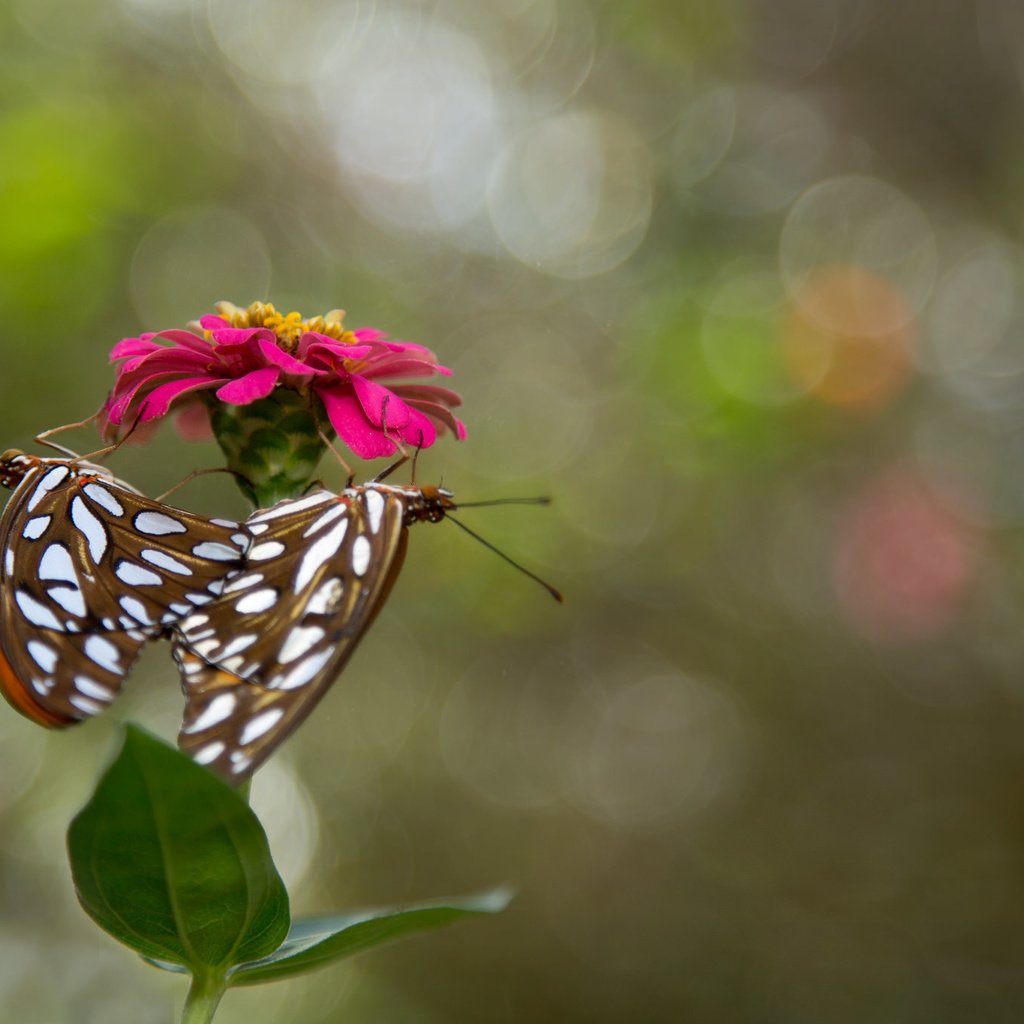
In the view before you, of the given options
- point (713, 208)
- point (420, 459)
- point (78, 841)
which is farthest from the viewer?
point (713, 208)

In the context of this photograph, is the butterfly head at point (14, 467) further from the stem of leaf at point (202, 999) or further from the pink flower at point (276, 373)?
the stem of leaf at point (202, 999)

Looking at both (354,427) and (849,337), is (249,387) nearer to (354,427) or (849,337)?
(354,427)

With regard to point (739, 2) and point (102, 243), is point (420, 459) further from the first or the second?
point (739, 2)

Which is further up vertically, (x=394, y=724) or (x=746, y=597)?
(x=746, y=597)

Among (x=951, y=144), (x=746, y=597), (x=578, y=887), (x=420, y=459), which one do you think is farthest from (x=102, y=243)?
(x=951, y=144)

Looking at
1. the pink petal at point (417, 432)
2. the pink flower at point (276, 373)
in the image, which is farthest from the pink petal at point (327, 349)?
the pink petal at point (417, 432)

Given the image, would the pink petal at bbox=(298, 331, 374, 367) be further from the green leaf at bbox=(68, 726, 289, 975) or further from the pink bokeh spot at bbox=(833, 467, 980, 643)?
the pink bokeh spot at bbox=(833, 467, 980, 643)

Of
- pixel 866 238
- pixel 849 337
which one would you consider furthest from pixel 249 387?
pixel 866 238
